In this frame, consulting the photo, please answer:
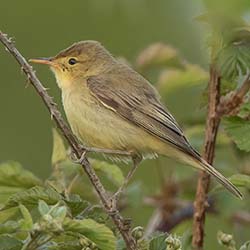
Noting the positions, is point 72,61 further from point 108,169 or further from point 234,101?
point 234,101

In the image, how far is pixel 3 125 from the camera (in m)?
6.98

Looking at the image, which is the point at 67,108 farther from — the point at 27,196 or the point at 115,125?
the point at 27,196

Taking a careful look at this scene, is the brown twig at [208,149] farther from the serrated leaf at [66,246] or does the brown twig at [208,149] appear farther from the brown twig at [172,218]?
the serrated leaf at [66,246]

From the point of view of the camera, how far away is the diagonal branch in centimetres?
345

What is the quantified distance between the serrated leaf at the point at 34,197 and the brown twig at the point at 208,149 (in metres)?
0.77

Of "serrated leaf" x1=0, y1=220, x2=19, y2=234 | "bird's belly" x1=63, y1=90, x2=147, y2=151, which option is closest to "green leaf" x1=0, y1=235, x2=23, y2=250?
"serrated leaf" x1=0, y1=220, x2=19, y2=234

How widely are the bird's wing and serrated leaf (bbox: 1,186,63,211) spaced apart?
1.15 metres

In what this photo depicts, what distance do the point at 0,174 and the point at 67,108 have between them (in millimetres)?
857

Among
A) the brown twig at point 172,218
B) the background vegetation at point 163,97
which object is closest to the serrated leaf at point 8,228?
the background vegetation at point 163,97

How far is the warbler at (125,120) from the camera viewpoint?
3.86 meters

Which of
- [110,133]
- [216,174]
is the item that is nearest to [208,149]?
[216,174]

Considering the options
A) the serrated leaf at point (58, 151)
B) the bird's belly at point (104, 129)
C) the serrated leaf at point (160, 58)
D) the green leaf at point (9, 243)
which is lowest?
the green leaf at point (9, 243)

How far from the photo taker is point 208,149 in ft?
11.5

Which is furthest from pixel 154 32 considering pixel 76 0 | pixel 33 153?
pixel 33 153
